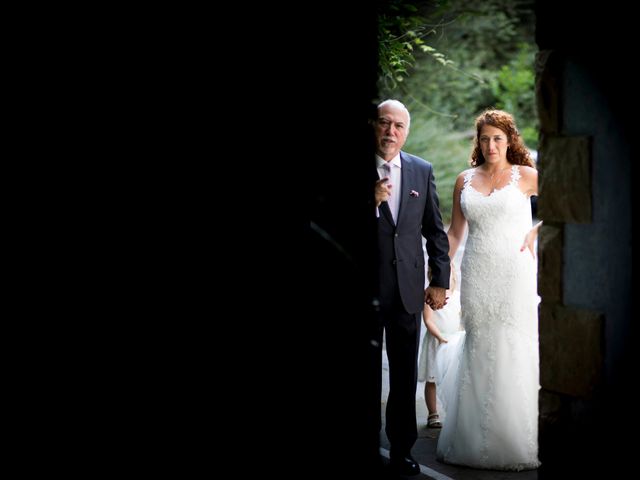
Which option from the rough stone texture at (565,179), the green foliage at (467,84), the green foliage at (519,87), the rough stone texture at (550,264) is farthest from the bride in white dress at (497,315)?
the green foliage at (519,87)

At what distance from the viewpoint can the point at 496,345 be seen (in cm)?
520

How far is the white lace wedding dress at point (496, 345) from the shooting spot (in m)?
5.02

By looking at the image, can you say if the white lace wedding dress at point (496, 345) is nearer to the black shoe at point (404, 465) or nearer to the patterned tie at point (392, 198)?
the black shoe at point (404, 465)

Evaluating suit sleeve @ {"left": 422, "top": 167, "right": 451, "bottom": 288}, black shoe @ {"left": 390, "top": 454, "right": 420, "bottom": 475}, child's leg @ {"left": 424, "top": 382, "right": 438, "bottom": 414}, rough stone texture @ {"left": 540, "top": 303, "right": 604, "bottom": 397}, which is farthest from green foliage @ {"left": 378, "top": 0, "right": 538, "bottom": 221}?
rough stone texture @ {"left": 540, "top": 303, "right": 604, "bottom": 397}

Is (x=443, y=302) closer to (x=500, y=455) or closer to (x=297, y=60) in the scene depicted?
(x=500, y=455)

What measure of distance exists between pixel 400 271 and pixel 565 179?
1.72m

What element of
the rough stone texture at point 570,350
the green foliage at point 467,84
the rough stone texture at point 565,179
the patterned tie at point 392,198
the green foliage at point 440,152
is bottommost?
the rough stone texture at point 570,350

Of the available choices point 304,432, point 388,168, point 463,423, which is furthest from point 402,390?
point 304,432

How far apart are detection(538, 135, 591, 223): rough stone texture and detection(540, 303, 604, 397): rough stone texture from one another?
347mm

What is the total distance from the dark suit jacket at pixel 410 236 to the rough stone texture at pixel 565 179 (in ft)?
4.82

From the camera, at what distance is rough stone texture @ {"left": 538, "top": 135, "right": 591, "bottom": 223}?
3.10m

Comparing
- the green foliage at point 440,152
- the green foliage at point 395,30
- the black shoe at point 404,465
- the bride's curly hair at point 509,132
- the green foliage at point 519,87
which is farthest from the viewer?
the green foliage at point 519,87

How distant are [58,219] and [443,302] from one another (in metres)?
3.12

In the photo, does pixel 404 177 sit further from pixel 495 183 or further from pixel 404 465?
pixel 404 465
